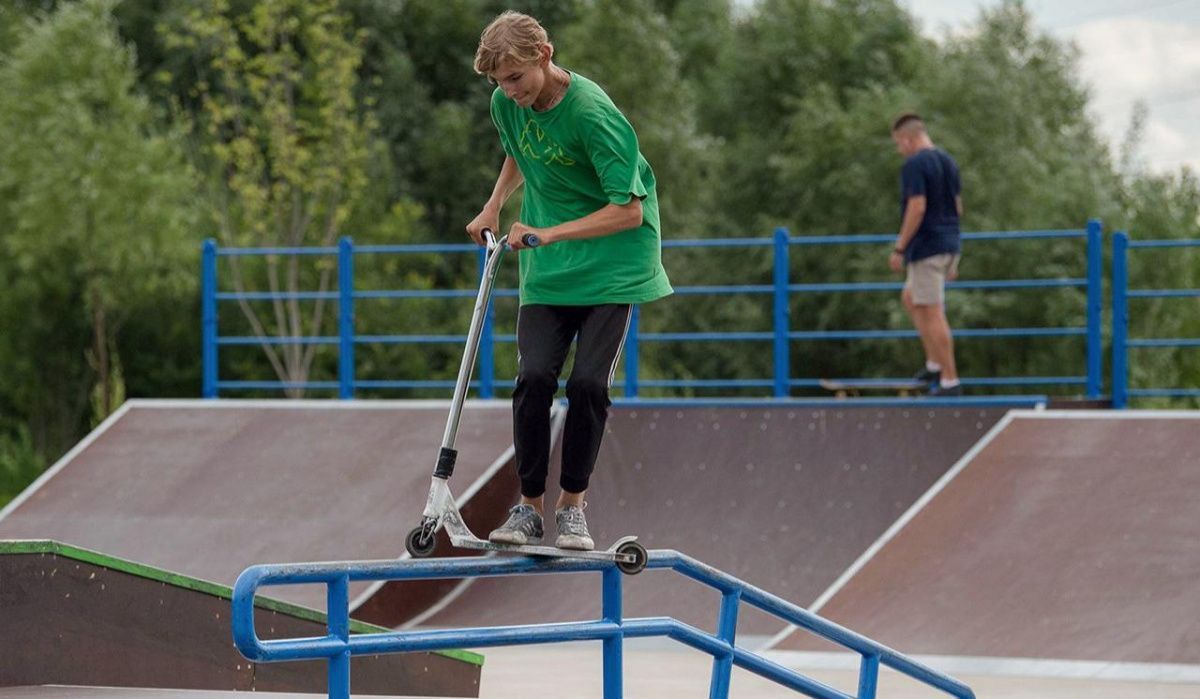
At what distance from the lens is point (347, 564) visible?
454 cm

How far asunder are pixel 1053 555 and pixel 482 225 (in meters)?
5.38

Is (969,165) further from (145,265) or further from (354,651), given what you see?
(354,651)

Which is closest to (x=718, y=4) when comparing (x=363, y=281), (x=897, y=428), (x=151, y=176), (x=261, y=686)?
(x=363, y=281)

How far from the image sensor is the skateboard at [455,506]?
189 inches

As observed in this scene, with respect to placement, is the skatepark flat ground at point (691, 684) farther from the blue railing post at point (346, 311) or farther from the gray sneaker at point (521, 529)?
the blue railing post at point (346, 311)

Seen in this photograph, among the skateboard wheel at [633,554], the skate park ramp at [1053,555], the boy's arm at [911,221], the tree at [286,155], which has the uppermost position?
the tree at [286,155]

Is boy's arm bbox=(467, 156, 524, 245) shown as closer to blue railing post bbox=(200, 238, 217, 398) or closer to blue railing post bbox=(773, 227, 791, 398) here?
blue railing post bbox=(773, 227, 791, 398)

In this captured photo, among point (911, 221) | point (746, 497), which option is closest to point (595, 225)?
point (746, 497)

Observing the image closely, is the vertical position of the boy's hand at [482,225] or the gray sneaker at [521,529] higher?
the boy's hand at [482,225]

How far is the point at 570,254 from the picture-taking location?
16.8ft

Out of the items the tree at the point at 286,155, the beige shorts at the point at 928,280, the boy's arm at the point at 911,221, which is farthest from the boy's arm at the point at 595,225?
the tree at the point at 286,155

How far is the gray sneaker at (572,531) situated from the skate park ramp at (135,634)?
126 centimetres

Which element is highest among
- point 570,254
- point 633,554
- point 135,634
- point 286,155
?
point 286,155

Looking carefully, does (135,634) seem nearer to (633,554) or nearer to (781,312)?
(633,554)
